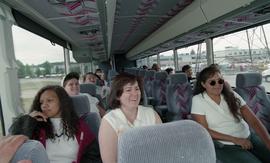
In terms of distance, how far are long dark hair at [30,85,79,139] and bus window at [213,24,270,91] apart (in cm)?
356

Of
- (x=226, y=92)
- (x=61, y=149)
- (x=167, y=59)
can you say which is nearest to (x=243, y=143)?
(x=226, y=92)

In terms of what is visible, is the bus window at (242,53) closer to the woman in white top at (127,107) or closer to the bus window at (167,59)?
the woman in white top at (127,107)

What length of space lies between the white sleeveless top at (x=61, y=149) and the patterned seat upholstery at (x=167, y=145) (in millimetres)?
1249

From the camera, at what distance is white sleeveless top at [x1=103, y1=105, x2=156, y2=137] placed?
2227 millimetres

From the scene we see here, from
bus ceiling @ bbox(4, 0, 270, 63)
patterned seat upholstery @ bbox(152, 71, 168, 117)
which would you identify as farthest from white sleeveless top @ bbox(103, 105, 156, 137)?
patterned seat upholstery @ bbox(152, 71, 168, 117)

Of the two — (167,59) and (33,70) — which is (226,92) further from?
(167,59)

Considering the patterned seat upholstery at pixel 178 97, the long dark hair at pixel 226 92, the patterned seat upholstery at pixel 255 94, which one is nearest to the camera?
the long dark hair at pixel 226 92

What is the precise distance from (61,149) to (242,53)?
4293mm

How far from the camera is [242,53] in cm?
575

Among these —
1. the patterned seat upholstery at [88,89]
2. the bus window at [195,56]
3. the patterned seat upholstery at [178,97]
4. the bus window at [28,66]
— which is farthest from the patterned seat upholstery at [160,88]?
the bus window at [28,66]

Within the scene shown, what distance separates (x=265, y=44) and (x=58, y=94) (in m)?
3.69

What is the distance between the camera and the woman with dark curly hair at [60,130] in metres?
2.50

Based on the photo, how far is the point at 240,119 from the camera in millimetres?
3170

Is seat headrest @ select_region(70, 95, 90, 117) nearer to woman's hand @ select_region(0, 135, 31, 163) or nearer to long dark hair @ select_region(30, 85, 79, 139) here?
long dark hair @ select_region(30, 85, 79, 139)
